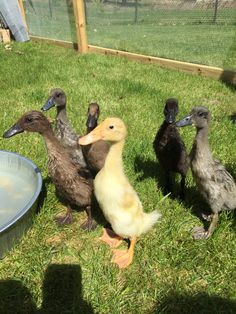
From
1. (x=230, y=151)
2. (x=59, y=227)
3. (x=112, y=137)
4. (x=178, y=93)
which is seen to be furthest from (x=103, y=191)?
(x=178, y=93)

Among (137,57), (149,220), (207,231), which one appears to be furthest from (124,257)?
(137,57)

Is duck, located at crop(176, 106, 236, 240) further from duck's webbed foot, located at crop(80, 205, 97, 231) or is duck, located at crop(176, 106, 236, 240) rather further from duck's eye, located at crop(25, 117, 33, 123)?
duck's eye, located at crop(25, 117, 33, 123)

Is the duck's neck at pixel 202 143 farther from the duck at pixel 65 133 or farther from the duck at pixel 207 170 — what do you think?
the duck at pixel 65 133

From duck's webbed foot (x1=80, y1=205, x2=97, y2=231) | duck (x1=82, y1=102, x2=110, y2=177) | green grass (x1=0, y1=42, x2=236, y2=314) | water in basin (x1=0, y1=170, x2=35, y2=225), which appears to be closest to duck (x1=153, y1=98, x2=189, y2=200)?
green grass (x1=0, y1=42, x2=236, y2=314)

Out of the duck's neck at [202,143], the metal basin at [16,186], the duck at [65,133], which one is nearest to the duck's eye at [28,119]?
the metal basin at [16,186]

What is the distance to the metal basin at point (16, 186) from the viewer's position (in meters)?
3.45

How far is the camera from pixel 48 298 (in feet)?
9.95

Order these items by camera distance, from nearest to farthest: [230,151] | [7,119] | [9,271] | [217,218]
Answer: [9,271], [217,218], [230,151], [7,119]

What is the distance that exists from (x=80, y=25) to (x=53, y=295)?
343 inches

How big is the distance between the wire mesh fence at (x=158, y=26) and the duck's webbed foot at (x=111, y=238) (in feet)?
19.8

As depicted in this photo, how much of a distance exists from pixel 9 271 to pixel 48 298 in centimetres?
52

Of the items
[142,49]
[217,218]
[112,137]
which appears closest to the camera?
[112,137]

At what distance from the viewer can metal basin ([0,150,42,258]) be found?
3450 mm

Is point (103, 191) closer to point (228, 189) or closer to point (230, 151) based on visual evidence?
point (228, 189)
